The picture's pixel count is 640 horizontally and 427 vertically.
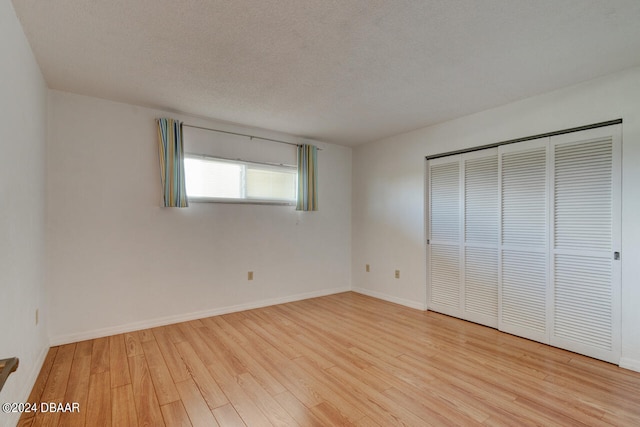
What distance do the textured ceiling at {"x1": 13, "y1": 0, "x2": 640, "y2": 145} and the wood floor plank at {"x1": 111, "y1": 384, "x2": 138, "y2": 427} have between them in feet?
7.92

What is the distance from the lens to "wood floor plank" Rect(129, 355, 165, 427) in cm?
181

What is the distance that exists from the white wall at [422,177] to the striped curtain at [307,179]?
2.83 ft

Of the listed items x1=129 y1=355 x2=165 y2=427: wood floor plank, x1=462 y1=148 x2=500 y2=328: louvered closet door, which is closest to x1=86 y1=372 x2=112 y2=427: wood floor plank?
x1=129 y1=355 x2=165 y2=427: wood floor plank

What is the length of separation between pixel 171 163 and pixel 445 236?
11.0 feet

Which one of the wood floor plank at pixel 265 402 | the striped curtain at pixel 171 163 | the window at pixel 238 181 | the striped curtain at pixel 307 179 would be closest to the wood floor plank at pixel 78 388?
the wood floor plank at pixel 265 402

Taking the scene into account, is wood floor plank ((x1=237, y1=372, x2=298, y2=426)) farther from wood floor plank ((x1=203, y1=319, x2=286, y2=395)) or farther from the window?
the window

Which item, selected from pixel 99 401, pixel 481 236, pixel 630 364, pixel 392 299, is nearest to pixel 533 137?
pixel 481 236

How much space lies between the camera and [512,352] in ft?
8.98

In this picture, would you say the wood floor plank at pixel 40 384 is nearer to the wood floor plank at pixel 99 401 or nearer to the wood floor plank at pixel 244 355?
the wood floor plank at pixel 99 401

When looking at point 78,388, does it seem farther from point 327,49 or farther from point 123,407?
point 327,49

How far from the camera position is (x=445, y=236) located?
12.6 ft

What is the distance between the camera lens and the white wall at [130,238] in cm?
289

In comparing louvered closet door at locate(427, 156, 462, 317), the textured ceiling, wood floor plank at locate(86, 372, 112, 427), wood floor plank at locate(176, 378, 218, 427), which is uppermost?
the textured ceiling

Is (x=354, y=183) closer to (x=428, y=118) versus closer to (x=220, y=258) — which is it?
(x=428, y=118)
